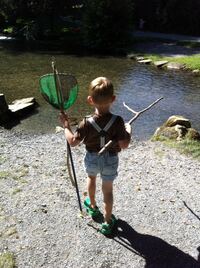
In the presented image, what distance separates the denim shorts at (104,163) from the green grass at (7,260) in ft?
5.54

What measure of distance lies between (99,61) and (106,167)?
21630mm

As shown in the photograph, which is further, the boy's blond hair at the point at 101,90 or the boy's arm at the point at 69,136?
the boy's arm at the point at 69,136

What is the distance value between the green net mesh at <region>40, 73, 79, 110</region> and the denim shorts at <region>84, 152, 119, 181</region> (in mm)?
917

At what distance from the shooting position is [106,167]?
6086 millimetres

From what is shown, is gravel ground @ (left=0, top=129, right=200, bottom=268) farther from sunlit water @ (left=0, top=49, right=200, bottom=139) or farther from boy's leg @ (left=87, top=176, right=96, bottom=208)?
sunlit water @ (left=0, top=49, right=200, bottom=139)

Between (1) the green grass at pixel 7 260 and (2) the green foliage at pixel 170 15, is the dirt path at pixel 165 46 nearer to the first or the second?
(2) the green foliage at pixel 170 15

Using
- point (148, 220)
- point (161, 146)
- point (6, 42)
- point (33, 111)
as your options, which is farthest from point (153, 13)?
point (148, 220)

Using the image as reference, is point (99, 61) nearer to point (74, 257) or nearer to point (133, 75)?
point (133, 75)

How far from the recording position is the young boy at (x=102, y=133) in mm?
5551

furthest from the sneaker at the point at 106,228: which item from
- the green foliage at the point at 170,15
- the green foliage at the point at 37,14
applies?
the green foliage at the point at 170,15

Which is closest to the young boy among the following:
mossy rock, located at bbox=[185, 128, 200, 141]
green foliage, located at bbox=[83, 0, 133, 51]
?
mossy rock, located at bbox=[185, 128, 200, 141]

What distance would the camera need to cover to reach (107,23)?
30250mm

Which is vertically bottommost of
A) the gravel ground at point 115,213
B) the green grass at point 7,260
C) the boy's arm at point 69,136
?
the gravel ground at point 115,213

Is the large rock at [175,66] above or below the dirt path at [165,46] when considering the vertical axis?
above
